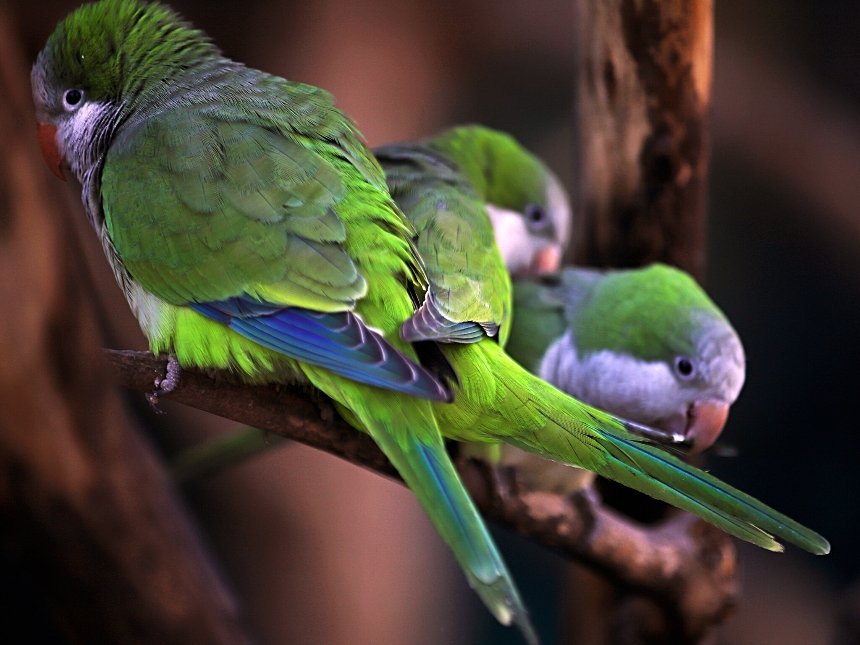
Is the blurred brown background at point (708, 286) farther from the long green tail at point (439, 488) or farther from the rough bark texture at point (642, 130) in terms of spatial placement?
the long green tail at point (439, 488)

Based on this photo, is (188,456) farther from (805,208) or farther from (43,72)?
(805,208)

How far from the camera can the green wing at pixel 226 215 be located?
51.0 inches

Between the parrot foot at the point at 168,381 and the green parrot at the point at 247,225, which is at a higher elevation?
the green parrot at the point at 247,225

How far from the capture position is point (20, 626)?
8.81ft

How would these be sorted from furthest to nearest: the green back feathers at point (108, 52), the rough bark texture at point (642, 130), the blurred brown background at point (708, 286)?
1. the blurred brown background at point (708, 286)
2. the rough bark texture at point (642, 130)
3. the green back feathers at point (108, 52)

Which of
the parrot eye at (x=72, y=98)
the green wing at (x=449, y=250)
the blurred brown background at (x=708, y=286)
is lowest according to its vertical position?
the blurred brown background at (x=708, y=286)

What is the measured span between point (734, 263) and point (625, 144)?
1.61 metres

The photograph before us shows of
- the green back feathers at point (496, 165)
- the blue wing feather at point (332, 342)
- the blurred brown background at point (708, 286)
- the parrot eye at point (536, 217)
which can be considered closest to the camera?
the blue wing feather at point (332, 342)

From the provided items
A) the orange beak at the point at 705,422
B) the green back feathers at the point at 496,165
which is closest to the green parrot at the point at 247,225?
the green back feathers at the point at 496,165

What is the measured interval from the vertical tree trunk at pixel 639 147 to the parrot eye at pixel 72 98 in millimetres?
1096

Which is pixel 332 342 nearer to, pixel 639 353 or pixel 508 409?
pixel 508 409

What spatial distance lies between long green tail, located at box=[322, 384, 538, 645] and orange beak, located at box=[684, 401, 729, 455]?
866 mm

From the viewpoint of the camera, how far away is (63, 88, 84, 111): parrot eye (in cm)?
156

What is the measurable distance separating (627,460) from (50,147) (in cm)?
118
